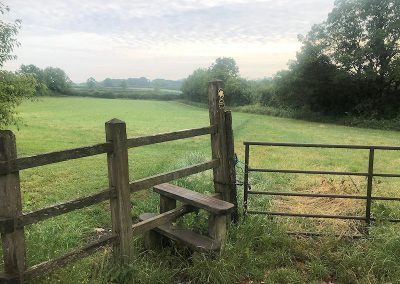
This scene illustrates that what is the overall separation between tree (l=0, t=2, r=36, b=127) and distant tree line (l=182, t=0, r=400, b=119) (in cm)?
2971

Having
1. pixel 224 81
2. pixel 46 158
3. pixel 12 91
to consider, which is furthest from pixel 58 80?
pixel 46 158

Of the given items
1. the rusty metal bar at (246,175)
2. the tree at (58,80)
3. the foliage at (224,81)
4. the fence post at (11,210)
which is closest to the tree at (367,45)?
the foliage at (224,81)

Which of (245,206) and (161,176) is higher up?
(161,176)

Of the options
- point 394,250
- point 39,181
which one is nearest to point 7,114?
point 39,181

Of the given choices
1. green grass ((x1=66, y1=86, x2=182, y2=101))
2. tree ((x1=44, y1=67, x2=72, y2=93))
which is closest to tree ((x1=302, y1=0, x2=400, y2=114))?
green grass ((x1=66, y1=86, x2=182, y2=101))

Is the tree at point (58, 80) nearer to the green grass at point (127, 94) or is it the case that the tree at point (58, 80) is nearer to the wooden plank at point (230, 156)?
the green grass at point (127, 94)

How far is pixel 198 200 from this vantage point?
16.6 ft

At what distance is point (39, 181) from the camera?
10602mm

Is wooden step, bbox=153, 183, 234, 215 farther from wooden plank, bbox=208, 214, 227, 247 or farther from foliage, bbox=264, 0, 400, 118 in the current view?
foliage, bbox=264, 0, 400, 118

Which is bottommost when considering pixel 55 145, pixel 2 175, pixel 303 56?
pixel 55 145

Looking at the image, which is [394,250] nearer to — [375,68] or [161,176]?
[161,176]

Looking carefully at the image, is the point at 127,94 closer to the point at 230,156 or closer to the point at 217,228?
the point at 230,156

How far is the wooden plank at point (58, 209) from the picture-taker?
3489 millimetres

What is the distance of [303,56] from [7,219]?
38.2 meters
